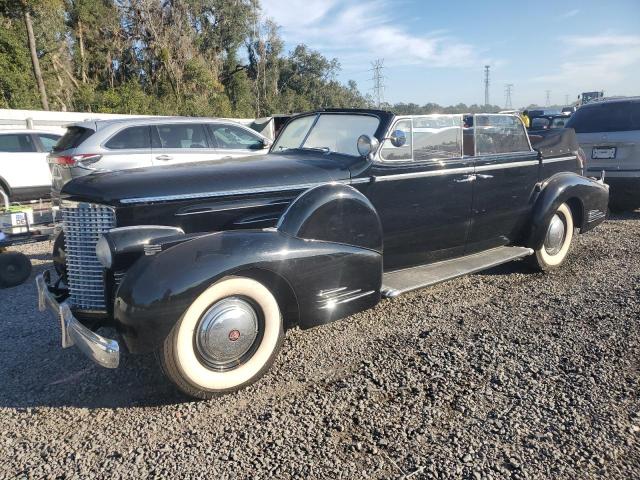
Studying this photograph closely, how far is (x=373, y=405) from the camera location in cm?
276

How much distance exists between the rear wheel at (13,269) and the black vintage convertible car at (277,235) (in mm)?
1635

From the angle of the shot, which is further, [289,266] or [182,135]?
[182,135]

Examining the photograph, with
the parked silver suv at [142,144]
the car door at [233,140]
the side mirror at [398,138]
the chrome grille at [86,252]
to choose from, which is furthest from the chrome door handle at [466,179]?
the car door at [233,140]

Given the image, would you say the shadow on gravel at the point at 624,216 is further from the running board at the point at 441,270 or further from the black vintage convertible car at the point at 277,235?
the running board at the point at 441,270

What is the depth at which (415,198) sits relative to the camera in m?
4.04

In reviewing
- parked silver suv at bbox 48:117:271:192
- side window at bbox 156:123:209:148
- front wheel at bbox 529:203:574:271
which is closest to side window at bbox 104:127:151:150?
parked silver suv at bbox 48:117:271:192

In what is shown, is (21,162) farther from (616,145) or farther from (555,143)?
(616,145)

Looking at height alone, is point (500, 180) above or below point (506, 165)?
below

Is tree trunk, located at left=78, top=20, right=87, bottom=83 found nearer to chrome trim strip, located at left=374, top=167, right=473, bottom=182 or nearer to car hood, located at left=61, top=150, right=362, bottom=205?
car hood, located at left=61, top=150, right=362, bottom=205

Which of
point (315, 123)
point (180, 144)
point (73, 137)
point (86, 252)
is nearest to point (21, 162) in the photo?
point (73, 137)

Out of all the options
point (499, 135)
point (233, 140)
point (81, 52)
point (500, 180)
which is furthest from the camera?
point (81, 52)

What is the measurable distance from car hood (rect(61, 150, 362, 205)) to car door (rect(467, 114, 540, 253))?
148 centimetres

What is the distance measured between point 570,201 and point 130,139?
6.43 m

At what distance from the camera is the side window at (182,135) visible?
314 inches
